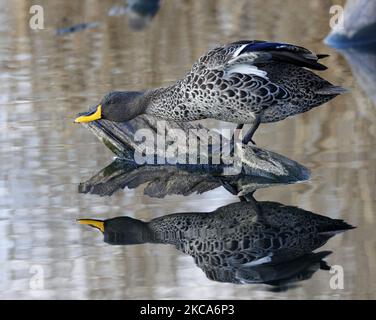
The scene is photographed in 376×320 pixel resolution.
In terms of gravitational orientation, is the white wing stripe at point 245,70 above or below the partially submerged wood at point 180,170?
above

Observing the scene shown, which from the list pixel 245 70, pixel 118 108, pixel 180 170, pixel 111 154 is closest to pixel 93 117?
pixel 118 108

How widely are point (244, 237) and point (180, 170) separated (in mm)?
1604

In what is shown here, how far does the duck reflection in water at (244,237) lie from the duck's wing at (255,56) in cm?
91

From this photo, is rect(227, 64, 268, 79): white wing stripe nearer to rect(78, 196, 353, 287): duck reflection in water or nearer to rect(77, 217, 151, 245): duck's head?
rect(78, 196, 353, 287): duck reflection in water

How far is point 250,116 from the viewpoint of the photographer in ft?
23.4

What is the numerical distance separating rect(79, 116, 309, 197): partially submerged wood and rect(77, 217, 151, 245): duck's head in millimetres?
646

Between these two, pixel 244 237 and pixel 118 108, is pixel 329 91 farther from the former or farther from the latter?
pixel 244 237

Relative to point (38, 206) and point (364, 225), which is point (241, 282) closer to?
point (364, 225)

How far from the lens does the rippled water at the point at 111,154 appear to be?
5395 mm

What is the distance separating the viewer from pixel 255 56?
6.90 m

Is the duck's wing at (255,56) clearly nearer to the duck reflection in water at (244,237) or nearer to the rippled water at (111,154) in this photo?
the rippled water at (111,154)

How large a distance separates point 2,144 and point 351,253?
131 inches

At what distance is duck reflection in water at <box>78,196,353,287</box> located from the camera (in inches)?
215

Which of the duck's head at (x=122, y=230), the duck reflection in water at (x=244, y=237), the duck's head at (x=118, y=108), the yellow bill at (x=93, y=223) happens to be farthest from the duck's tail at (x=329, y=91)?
the yellow bill at (x=93, y=223)
